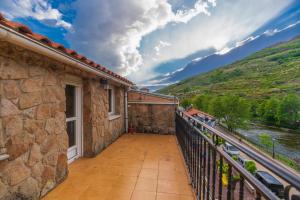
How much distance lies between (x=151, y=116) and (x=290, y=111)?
4341 centimetres

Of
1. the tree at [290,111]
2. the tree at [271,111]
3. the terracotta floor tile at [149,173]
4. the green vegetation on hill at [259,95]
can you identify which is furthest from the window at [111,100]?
the tree at [271,111]

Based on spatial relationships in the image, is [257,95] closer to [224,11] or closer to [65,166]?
[224,11]

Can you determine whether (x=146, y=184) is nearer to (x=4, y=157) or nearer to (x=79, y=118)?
(x=4, y=157)

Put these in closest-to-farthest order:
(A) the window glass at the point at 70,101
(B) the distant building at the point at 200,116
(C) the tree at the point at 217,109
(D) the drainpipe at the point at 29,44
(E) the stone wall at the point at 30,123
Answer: (D) the drainpipe at the point at 29,44 < (E) the stone wall at the point at 30,123 < (A) the window glass at the point at 70,101 < (B) the distant building at the point at 200,116 < (C) the tree at the point at 217,109

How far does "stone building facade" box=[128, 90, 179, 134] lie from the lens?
6.53m

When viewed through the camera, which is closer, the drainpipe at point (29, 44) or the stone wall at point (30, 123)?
the drainpipe at point (29, 44)

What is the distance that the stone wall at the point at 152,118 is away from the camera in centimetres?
654

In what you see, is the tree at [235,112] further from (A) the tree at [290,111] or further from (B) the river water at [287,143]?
(A) the tree at [290,111]

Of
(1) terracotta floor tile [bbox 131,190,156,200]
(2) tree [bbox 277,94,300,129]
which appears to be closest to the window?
(1) terracotta floor tile [bbox 131,190,156,200]

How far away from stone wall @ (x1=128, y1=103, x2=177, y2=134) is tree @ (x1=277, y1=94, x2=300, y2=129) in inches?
1630

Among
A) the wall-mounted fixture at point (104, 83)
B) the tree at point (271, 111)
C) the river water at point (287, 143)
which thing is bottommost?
the river water at point (287, 143)

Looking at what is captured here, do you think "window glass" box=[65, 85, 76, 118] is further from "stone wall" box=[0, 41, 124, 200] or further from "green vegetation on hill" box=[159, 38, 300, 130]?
"green vegetation on hill" box=[159, 38, 300, 130]

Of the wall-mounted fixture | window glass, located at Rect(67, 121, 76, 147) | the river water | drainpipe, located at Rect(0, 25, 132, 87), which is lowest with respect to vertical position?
the river water

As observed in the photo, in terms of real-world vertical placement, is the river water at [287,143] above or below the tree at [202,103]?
below
